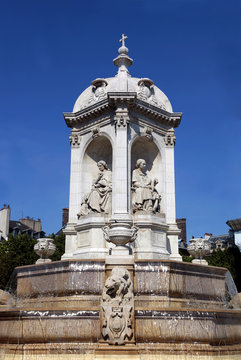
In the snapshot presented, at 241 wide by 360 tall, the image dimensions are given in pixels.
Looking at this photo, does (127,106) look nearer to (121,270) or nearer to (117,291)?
(121,270)

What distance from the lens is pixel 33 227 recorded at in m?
87.1

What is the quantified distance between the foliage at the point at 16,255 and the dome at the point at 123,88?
2254 centimetres

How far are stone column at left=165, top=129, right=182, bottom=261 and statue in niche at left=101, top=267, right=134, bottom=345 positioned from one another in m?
8.48

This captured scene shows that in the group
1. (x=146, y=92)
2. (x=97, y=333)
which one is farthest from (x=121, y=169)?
(x=97, y=333)

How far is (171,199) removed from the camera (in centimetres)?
2127

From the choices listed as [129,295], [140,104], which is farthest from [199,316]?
[140,104]

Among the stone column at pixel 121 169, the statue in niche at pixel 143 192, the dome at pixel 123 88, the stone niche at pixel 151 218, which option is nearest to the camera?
the stone niche at pixel 151 218

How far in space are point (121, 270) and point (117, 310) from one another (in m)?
1.19

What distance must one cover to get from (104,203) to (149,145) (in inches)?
166

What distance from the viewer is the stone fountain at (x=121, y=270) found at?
11.5 meters

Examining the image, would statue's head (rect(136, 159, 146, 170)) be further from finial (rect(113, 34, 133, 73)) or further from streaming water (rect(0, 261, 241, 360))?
streaming water (rect(0, 261, 241, 360))

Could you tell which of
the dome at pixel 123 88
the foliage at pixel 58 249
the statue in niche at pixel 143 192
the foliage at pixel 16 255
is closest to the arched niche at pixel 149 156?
the statue in niche at pixel 143 192

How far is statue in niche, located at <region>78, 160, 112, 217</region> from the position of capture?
19734mm

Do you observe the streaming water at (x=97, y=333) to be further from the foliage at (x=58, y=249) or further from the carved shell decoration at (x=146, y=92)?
the foliage at (x=58, y=249)
